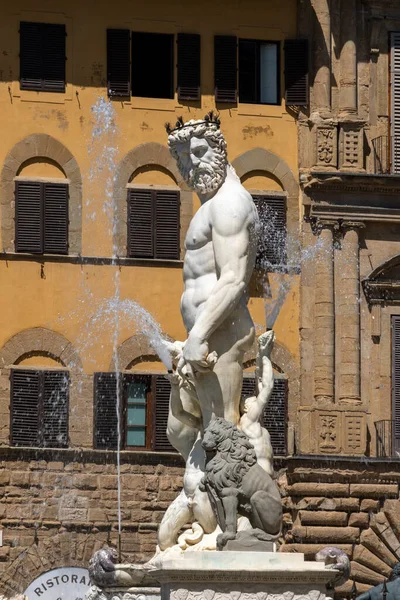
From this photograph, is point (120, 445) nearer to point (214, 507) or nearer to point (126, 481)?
point (126, 481)

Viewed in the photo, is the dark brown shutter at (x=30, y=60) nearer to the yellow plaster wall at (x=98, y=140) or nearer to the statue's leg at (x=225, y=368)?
the yellow plaster wall at (x=98, y=140)

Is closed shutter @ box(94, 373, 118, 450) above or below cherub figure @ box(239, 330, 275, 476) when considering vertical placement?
above

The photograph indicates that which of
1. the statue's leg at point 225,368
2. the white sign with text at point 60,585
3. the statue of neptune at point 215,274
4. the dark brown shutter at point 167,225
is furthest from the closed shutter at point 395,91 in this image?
the statue's leg at point 225,368

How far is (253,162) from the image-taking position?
42.7 metres

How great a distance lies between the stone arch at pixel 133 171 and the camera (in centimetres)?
4200

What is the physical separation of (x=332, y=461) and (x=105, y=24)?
8.22 metres

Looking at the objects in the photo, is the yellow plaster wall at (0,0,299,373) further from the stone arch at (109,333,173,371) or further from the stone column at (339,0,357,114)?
the stone column at (339,0,357,114)

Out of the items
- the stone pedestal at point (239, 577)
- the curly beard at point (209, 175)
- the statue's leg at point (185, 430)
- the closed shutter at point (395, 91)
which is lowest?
the stone pedestal at point (239, 577)

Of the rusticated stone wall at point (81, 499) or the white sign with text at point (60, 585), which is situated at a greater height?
the rusticated stone wall at point (81, 499)

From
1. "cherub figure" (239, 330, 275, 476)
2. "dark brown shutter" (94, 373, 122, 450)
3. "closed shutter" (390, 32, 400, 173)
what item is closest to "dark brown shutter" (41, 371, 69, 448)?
"dark brown shutter" (94, 373, 122, 450)

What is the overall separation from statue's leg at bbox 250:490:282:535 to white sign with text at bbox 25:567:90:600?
22509 millimetres

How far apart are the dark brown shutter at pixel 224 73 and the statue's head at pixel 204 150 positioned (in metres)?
23.1

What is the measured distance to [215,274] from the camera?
1912cm

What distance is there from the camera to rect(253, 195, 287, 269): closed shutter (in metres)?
42.6
